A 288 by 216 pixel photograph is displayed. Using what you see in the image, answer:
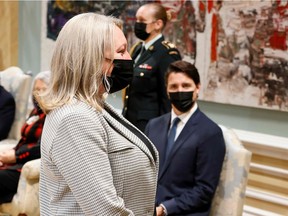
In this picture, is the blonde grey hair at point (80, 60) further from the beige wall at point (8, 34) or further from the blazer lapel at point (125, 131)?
the beige wall at point (8, 34)

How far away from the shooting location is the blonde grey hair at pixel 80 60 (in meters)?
1.47

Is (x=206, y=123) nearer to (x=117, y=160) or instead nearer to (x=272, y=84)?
(x=272, y=84)

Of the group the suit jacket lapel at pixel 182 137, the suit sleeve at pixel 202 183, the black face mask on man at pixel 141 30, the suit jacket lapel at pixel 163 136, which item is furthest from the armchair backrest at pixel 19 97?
the suit sleeve at pixel 202 183

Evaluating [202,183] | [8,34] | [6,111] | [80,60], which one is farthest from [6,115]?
[80,60]

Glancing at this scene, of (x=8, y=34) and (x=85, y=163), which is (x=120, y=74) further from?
(x=8, y=34)

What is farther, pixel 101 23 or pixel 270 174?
pixel 270 174

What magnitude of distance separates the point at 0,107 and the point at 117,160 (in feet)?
9.38

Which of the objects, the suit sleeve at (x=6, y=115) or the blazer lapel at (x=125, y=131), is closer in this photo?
the blazer lapel at (x=125, y=131)

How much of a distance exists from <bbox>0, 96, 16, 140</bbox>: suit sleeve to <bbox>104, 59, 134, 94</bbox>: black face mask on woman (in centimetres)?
267

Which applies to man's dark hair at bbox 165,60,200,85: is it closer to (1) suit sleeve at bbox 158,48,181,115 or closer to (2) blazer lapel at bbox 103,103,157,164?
(1) suit sleeve at bbox 158,48,181,115

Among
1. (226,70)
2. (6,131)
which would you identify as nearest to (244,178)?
(226,70)

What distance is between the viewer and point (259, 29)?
3.47 meters

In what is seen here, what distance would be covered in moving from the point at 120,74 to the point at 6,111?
2.74 m

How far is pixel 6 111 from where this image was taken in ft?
13.7
